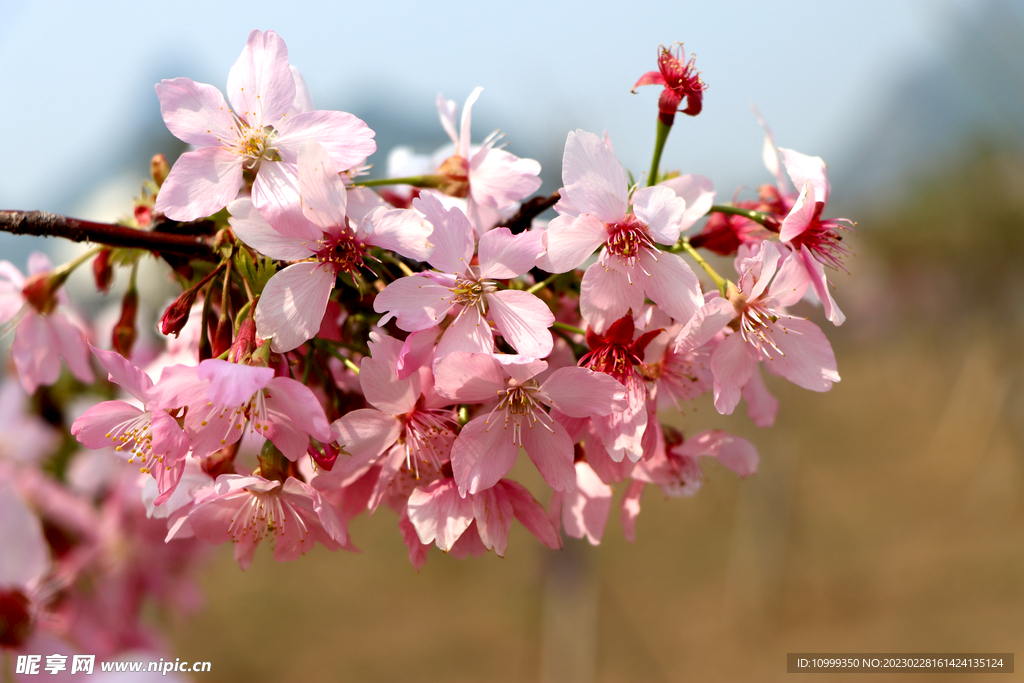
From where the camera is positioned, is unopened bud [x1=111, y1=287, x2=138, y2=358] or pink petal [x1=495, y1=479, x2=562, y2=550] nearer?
pink petal [x1=495, y1=479, x2=562, y2=550]

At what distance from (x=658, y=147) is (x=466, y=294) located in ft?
0.82

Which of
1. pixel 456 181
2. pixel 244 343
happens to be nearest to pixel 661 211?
pixel 456 181

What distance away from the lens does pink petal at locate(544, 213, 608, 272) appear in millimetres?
492

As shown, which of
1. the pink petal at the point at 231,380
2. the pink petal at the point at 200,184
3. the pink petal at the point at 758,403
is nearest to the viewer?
the pink petal at the point at 231,380

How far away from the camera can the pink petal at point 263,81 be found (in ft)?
1.83

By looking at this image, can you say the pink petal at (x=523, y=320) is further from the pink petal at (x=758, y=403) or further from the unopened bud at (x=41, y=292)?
the unopened bud at (x=41, y=292)

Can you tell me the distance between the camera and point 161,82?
0.53 metres

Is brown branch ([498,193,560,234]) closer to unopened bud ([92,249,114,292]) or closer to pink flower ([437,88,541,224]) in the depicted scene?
pink flower ([437,88,541,224])

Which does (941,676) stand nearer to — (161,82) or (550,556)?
(550,556)

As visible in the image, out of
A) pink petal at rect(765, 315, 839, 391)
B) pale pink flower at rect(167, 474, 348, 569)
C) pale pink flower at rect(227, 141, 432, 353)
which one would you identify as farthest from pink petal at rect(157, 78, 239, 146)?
pink petal at rect(765, 315, 839, 391)

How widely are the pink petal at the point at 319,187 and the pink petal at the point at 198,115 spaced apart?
0.12 m

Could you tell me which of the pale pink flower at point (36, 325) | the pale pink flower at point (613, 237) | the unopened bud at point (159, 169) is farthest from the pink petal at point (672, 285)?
the pale pink flower at point (36, 325)

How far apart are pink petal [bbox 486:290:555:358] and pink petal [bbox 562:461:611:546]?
0.22 meters

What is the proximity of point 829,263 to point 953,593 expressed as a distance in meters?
7.46
